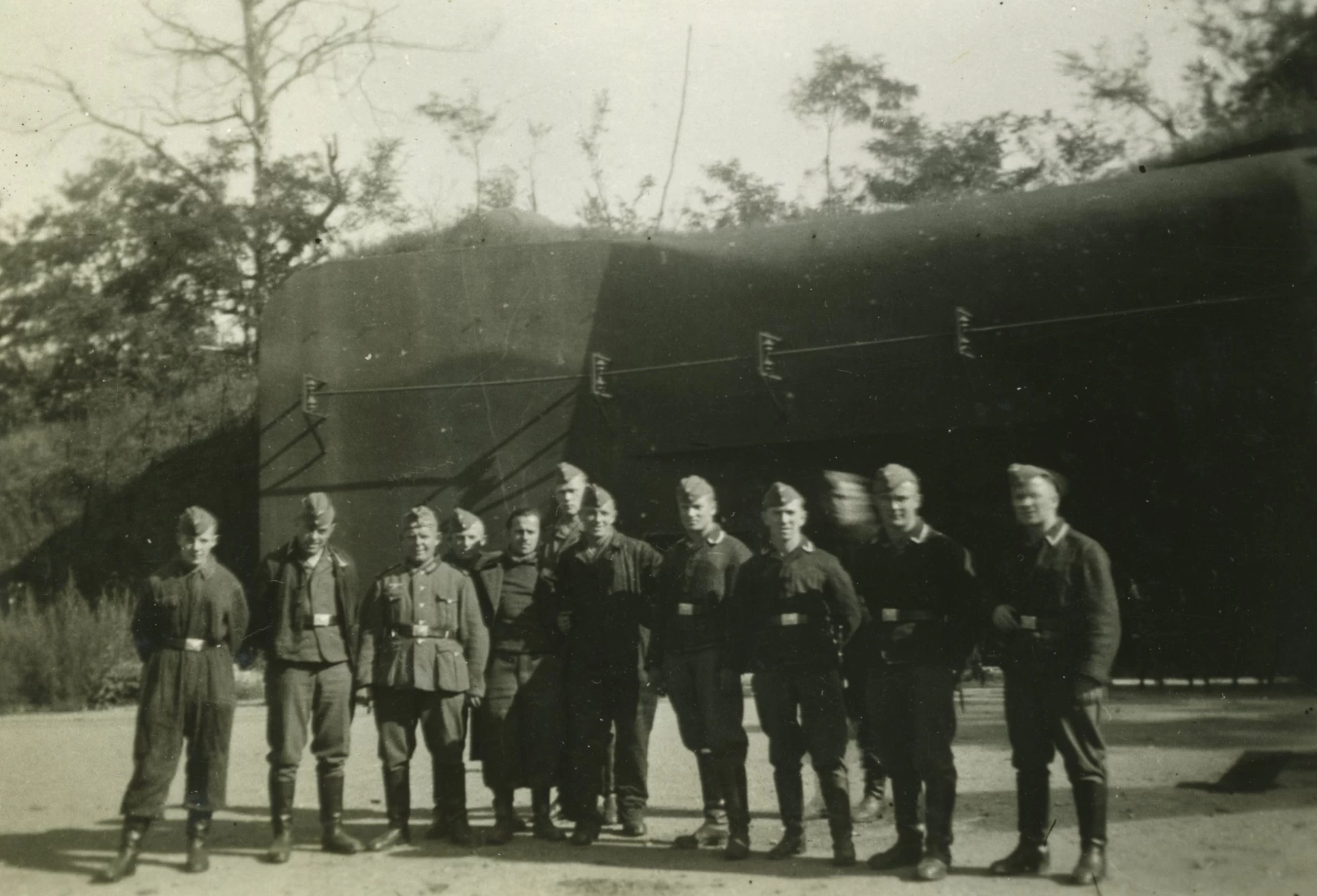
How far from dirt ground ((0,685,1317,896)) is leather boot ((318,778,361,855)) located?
4.1 inches

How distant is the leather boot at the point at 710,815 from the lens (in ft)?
18.0

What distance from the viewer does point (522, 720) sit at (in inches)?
236

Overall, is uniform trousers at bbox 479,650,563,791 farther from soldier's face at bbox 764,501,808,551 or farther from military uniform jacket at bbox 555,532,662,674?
soldier's face at bbox 764,501,808,551

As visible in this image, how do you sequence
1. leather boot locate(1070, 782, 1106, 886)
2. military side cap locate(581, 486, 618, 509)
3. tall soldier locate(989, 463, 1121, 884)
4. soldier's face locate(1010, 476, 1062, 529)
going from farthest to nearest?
military side cap locate(581, 486, 618, 509) → soldier's face locate(1010, 476, 1062, 529) → tall soldier locate(989, 463, 1121, 884) → leather boot locate(1070, 782, 1106, 886)

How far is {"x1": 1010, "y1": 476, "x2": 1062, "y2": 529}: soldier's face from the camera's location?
16.2ft

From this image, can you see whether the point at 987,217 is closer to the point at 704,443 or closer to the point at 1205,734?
the point at 704,443

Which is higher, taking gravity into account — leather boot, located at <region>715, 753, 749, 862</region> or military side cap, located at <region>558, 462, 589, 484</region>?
military side cap, located at <region>558, 462, 589, 484</region>

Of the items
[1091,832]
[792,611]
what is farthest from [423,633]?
[1091,832]

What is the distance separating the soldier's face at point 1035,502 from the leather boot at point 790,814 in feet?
4.88

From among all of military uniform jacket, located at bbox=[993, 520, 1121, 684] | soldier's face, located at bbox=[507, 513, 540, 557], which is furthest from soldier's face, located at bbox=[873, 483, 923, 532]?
soldier's face, located at bbox=[507, 513, 540, 557]

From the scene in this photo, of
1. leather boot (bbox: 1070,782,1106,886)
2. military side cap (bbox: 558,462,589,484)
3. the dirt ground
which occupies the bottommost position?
the dirt ground

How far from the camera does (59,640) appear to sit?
480 inches

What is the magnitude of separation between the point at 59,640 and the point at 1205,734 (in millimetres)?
10796

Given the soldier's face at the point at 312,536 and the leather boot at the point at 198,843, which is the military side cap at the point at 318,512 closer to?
the soldier's face at the point at 312,536
